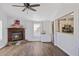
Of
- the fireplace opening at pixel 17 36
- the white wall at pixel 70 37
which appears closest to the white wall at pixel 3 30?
the fireplace opening at pixel 17 36

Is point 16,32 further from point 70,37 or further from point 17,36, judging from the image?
point 70,37

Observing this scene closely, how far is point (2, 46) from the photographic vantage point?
13.1 feet

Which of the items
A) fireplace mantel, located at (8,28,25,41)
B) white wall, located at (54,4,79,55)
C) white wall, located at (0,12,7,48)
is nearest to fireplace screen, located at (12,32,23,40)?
fireplace mantel, located at (8,28,25,41)

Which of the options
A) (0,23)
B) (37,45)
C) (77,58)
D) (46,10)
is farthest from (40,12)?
(77,58)

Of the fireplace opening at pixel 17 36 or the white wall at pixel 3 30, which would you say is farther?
the fireplace opening at pixel 17 36

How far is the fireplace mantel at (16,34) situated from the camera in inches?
165

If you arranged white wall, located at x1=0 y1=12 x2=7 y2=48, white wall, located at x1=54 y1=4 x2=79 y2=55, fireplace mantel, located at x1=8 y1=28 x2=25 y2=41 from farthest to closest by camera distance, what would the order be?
1. fireplace mantel, located at x1=8 y1=28 x2=25 y2=41
2. white wall, located at x1=0 y1=12 x2=7 y2=48
3. white wall, located at x1=54 y1=4 x2=79 y2=55

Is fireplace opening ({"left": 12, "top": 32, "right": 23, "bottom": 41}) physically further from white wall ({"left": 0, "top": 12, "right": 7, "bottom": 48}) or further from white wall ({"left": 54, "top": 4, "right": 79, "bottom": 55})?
white wall ({"left": 54, "top": 4, "right": 79, "bottom": 55})

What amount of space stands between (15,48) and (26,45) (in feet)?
1.21

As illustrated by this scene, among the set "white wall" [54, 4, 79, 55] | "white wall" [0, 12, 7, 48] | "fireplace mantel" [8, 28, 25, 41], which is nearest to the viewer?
"white wall" [54, 4, 79, 55]

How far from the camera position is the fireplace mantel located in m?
4.18

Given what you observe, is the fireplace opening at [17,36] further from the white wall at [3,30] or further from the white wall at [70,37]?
the white wall at [70,37]

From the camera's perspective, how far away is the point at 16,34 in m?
4.54

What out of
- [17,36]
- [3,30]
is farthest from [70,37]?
[3,30]
